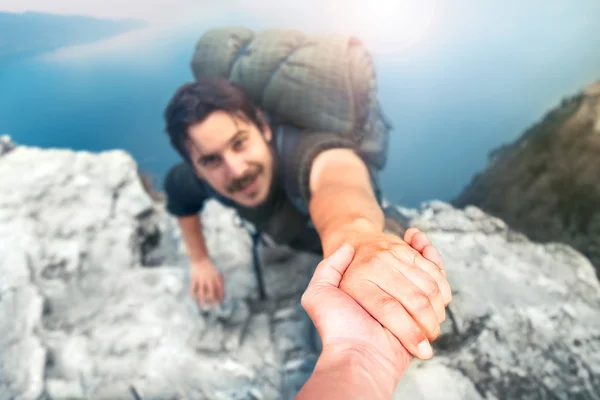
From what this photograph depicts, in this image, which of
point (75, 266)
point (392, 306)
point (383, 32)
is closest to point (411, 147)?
point (383, 32)

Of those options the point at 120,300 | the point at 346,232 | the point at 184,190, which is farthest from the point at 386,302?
the point at 120,300

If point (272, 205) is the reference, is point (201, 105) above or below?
above

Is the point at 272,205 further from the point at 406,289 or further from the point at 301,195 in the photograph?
the point at 406,289

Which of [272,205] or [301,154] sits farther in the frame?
[272,205]

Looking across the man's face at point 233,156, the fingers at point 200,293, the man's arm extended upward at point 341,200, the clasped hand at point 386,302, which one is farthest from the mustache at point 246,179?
the clasped hand at point 386,302

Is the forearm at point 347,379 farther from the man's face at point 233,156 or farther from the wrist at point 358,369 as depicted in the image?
the man's face at point 233,156
